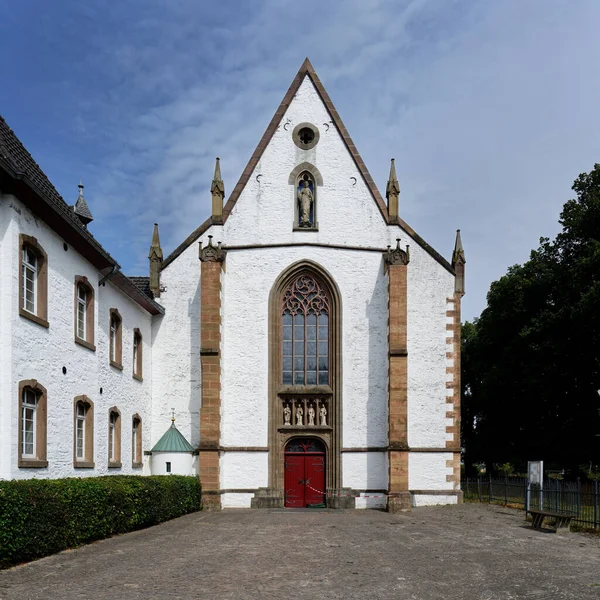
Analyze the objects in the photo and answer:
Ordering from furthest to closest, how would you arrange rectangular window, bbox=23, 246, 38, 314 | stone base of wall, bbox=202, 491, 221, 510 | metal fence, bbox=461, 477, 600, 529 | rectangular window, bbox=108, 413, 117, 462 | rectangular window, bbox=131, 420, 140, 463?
rectangular window, bbox=131, 420, 140, 463 < stone base of wall, bbox=202, 491, 221, 510 < rectangular window, bbox=108, 413, 117, 462 < metal fence, bbox=461, 477, 600, 529 < rectangular window, bbox=23, 246, 38, 314

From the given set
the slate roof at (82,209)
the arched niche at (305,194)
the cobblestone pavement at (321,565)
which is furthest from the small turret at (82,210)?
the cobblestone pavement at (321,565)

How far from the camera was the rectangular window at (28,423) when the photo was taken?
1563 centimetres

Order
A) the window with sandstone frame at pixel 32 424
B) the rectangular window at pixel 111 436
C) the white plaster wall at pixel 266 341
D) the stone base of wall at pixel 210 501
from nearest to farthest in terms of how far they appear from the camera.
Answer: the window with sandstone frame at pixel 32 424 < the rectangular window at pixel 111 436 < the stone base of wall at pixel 210 501 < the white plaster wall at pixel 266 341

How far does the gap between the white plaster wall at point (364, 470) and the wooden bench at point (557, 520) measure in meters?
7.55

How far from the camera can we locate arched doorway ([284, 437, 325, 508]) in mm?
26125

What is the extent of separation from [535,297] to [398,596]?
30.3 metres

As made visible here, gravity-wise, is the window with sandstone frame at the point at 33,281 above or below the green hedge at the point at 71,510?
above

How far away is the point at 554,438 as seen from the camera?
119ft

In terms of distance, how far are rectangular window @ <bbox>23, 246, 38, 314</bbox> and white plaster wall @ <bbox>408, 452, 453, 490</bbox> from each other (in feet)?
48.1

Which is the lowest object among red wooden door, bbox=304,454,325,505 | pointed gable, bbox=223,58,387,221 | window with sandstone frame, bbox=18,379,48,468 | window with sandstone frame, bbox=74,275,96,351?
red wooden door, bbox=304,454,325,505

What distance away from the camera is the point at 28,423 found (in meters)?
16.0

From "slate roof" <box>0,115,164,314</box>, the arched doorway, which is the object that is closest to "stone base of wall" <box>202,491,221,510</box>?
the arched doorway

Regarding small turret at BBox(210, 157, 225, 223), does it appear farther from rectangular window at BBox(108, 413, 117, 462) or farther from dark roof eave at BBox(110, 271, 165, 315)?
rectangular window at BBox(108, 413, 117, 462)

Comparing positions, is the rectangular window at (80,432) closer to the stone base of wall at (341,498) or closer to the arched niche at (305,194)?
the stone base of wall at (341,498)
